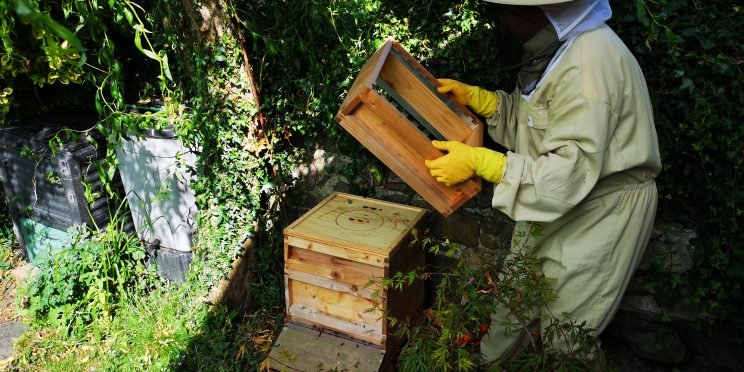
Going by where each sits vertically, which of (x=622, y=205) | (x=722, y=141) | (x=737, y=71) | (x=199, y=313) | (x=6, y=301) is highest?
(x=737, y=71)

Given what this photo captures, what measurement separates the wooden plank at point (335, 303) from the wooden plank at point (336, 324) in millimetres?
11

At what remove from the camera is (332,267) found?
7.75ft

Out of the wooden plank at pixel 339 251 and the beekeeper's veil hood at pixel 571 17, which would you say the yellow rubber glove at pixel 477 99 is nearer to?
the beekeeper's veil hood at pixel 571 17

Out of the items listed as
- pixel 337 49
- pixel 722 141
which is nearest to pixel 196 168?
pixel 337 49

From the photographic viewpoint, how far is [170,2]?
2.87 metres

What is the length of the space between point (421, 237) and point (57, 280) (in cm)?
247

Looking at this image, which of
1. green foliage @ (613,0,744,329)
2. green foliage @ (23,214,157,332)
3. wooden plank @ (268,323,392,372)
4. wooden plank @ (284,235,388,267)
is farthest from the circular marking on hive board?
green foliage @ (23,214,157,332)

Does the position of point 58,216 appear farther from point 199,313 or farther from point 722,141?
point 722,141

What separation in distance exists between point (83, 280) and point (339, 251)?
212 cm

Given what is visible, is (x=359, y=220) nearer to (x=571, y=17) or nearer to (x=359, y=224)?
(x=359, y=224)

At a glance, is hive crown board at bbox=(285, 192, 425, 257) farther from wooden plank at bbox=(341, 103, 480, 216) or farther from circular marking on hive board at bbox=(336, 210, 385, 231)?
wooden plank at bbox=(341, 103, 480, 216)

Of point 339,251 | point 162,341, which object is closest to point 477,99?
point 339,251

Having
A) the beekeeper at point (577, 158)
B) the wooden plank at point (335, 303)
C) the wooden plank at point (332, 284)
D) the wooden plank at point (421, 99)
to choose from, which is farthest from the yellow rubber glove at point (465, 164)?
the wooden plank at point (335, 303)

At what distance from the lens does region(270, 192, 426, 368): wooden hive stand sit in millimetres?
2264
